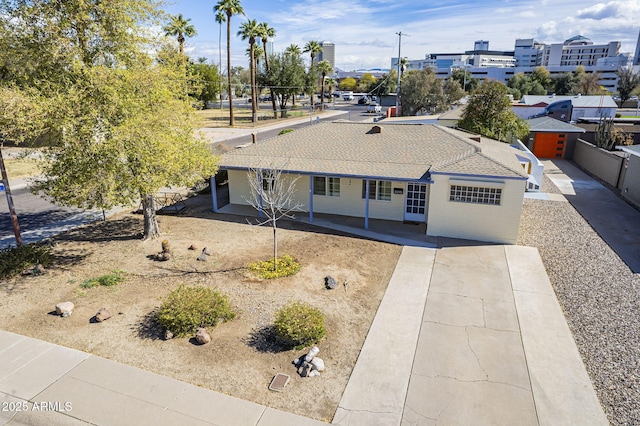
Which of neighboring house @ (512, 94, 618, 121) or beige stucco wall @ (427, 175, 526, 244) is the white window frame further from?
neighboring house @ (512, 94, 618, 121)

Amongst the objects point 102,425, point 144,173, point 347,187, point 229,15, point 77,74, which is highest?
point 229,15

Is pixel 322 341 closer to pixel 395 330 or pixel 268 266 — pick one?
pixel 395 330

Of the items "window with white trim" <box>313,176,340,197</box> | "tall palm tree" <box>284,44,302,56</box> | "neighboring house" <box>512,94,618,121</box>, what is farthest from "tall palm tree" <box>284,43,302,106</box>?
"window with white trim" <box>313,176,340,197</box>

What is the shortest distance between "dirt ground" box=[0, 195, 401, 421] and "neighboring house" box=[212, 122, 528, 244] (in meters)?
2.37

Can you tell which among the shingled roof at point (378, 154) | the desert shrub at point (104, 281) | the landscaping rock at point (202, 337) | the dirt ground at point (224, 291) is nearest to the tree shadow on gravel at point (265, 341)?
the dirt ground at point (224, 291)

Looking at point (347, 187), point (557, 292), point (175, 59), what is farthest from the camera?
point (347, 187)

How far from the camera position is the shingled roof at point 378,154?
1667 centimetres

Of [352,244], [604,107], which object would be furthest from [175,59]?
[604,107]

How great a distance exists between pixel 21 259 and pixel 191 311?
7487 mm

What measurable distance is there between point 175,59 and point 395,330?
12711 mm

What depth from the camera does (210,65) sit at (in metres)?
71.4

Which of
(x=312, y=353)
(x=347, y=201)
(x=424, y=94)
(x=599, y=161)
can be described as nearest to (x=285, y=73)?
(x=424, y=94)

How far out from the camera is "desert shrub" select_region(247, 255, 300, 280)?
529 inches

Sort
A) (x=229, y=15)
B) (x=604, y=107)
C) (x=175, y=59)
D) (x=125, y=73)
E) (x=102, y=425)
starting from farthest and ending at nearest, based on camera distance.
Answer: (x=604, y=107) → (x=229, y=15) → (x=175, y=59) → (x=125, y=73) → (x=102, y=425)
